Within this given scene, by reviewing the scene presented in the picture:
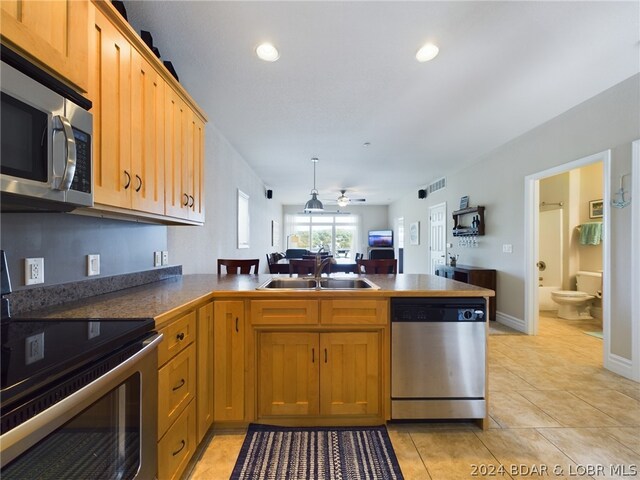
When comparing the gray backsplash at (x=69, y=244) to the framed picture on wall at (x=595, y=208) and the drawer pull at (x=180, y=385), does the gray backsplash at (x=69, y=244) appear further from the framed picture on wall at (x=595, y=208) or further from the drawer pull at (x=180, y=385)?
the framed picture on wall at (x=595, y=208)

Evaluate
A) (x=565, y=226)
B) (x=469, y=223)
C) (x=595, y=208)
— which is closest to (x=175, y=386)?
(x=469, y=223)

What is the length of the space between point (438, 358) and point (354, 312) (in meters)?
0.61

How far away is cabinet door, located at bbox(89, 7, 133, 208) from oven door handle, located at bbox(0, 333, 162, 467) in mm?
712

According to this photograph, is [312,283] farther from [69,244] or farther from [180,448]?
[69,244]

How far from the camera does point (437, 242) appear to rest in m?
6.64

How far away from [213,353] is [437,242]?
5.93m

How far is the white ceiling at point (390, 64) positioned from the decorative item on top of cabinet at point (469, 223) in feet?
3.99

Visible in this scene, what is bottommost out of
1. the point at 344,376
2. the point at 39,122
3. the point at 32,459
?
the point at 344,376

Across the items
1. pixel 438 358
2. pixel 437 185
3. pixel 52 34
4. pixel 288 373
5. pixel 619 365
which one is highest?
pixel 437 185

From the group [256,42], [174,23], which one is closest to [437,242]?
[256,42]

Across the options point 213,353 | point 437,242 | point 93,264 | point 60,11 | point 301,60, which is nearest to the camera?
point 60,11

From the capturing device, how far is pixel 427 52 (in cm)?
209

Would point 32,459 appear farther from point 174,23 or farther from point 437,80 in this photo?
point 437,80

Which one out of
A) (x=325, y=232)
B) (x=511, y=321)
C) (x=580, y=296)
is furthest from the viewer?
(x=325, y=232)
